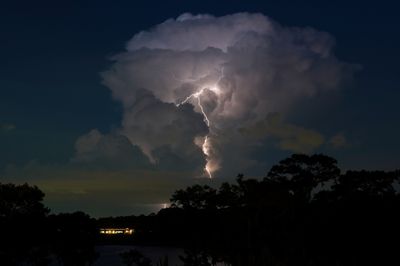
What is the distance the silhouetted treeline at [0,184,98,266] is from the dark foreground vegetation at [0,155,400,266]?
0.07 m

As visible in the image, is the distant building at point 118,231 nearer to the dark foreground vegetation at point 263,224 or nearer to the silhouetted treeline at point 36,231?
the dark foreground vegetation at point 263,224

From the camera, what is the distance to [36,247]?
148 ft

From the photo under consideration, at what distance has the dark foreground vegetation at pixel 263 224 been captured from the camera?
29.5 meters

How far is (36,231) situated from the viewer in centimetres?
4188

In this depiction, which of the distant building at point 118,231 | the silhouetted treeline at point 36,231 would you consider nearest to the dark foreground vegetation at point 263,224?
the silhouetted treeline at point 36,231

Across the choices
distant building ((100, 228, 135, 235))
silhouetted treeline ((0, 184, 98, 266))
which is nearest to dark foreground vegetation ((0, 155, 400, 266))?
silhouetted treeline ((0, 184, 98, 266))

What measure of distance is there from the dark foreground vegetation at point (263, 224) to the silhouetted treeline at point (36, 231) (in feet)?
0.25

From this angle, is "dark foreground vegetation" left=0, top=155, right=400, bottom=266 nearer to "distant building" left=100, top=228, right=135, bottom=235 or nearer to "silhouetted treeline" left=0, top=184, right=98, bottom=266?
"silhouetted treeline" left=0, top=184, right=98, bottom=266

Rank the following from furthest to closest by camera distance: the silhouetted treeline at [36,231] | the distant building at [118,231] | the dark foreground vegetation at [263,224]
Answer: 1. the distant building at [118,231]
2. the silhouetted treeline at [36,231]
3. the dark foreground vegetation at [263,224]

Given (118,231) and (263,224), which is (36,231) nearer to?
(263,224)

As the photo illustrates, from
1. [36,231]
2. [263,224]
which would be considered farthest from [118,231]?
[263,224]

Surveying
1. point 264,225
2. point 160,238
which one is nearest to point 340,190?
point 264,225

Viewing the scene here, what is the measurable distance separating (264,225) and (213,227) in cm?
1740

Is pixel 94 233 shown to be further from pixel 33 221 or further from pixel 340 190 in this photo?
pixel 340 190
